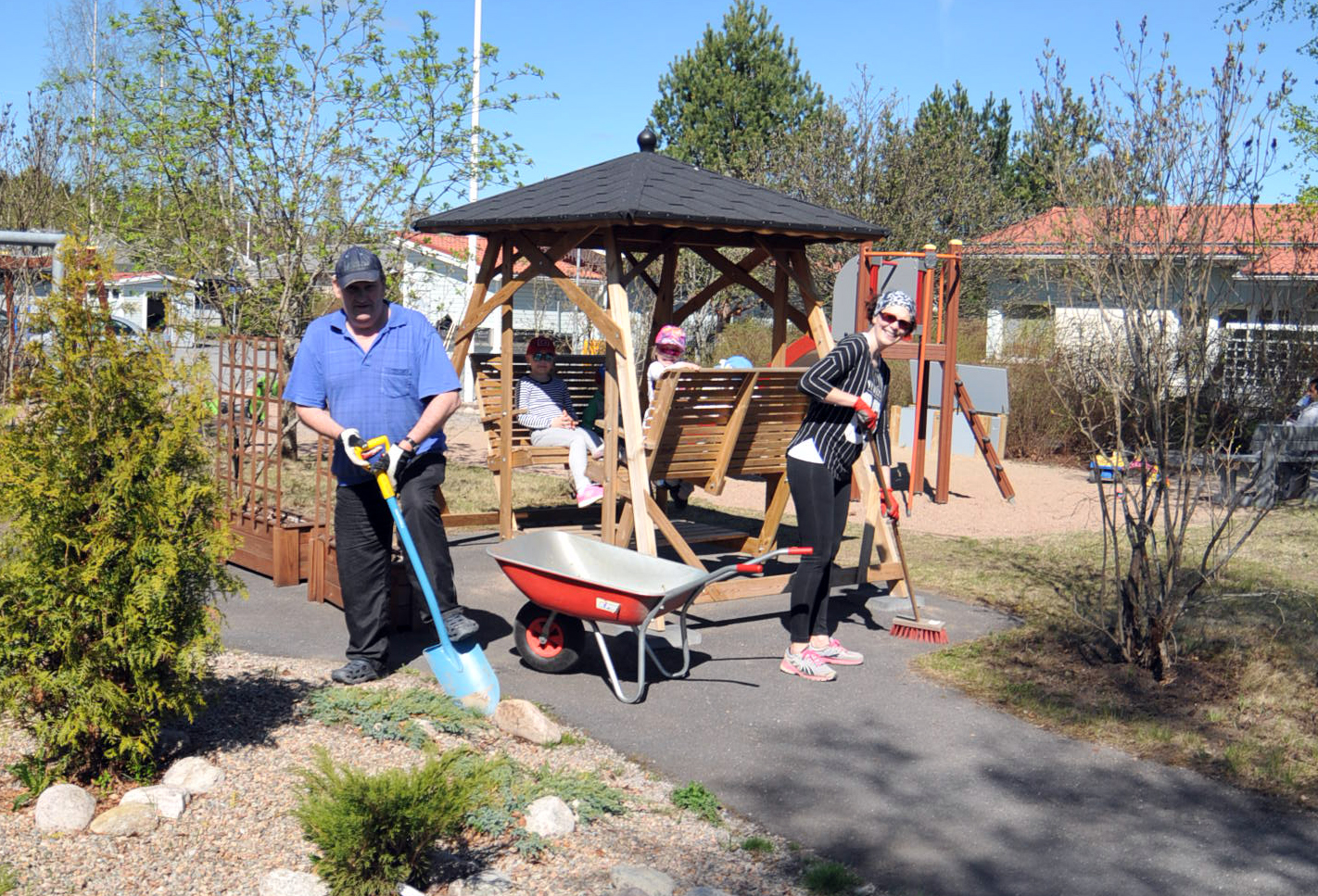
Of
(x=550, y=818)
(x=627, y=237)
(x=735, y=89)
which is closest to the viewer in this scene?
(x=550, y=818)

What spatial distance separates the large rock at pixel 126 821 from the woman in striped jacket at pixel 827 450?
3225 mm

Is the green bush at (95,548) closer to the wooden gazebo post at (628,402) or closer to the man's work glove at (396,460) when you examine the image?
the man's work glove at (396,460)

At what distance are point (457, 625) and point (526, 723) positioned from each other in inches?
29.5

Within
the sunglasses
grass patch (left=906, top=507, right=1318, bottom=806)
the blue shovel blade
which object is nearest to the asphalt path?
grass patch (left=906, top=507, right=1318, bottom=806)

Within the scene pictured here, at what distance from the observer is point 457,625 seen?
561cm

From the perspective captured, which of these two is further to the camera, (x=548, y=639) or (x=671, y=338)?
(x=671, y=338)

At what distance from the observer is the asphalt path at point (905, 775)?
4.07 m

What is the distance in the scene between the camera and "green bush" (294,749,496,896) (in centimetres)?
336

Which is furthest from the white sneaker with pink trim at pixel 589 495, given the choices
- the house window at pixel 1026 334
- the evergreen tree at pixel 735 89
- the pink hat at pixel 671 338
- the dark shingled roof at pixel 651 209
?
the evergreen tree at pixel 735 89

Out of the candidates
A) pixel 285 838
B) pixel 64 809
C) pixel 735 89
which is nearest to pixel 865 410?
pixel 285 838

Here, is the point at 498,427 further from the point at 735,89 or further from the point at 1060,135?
the point at 735,89

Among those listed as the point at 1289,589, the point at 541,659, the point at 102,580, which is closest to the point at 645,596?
the point at 541,659

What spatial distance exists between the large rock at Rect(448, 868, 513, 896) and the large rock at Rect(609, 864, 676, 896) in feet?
1.01

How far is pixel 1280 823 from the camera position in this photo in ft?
14.6
